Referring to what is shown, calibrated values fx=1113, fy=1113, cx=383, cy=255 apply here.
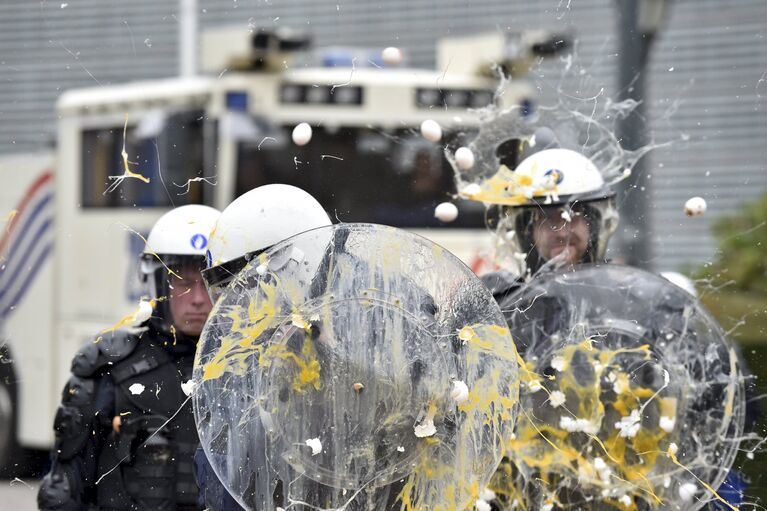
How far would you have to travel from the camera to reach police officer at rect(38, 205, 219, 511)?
3.66m

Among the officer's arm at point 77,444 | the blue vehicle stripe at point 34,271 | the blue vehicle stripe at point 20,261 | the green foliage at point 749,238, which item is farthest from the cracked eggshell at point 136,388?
the blue vehicle stripe at point 34,271

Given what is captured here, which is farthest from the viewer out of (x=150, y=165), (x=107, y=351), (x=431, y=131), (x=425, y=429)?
(x=150, y=165)

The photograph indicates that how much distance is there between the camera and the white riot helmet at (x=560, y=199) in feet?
11.8

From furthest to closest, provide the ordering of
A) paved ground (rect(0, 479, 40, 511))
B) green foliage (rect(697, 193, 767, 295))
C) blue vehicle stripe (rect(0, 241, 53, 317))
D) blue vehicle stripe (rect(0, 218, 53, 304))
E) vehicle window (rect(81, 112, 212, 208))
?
blue vehicle stripe (rect(0, 241, 53, 317))
blue vehicle stripe (rect(0, 218, 53, 304))
green foliage (rect(697, 193, 767, 295))
vehicle window (rect(81, 112, 212, 208))
paved ground (rect(0, 479, 40, 511))

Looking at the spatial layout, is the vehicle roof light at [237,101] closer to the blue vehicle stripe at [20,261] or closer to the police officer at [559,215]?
the blue vehicle stripe at [20,261]

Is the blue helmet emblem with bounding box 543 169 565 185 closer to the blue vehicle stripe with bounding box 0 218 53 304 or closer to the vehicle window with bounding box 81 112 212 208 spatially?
the vehicle window with bounding box 81 112 212 208

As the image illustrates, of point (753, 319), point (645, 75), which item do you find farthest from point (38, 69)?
point (753, 319)

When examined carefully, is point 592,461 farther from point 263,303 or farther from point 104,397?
point 104,397

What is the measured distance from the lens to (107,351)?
3725mm

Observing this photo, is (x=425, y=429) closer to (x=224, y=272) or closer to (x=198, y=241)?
(x=224, y=272)

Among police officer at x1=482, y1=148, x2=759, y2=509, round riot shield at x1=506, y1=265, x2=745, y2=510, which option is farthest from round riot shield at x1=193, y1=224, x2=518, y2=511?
police officer at x1=482, y1=148, x2=759, y2=509

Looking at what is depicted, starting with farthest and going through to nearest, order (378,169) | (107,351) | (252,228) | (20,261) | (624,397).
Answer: (20,261) < (378,169) < (107,351) < (624,397) < (252,228)

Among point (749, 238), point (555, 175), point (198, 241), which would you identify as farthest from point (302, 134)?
point (749, 238)

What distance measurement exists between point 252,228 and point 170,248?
0.84 m
